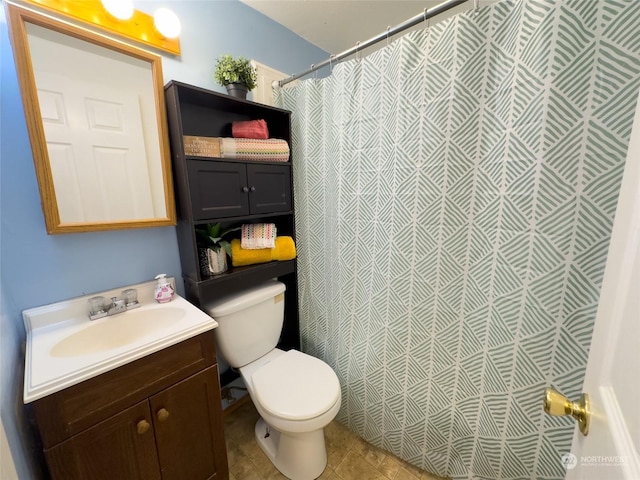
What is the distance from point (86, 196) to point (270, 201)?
74 centimetres

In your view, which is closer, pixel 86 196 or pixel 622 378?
pixel 622 378

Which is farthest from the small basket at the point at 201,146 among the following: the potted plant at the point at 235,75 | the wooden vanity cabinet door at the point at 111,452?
the wooden vanity cabinet door at the point at 111,452

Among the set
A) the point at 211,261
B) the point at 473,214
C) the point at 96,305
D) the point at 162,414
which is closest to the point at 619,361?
the point at 473,214

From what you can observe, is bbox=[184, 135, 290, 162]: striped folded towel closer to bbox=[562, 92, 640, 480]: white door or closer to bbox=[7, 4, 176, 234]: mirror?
bbox=[7, 4, 176, 234]: mirror

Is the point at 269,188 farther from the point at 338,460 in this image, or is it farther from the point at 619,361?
the point at 338,460

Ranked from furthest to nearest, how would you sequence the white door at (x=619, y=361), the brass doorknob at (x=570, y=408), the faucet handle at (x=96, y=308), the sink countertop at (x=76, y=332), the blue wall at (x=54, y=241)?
the faucet handle at (x=96, y=308) < the blue wall at (x=54, y=241) < the sink countertop at (x=76, y=332) < the brass doorknob at (x=570, y=408) < the white door at (x=619, y=361)

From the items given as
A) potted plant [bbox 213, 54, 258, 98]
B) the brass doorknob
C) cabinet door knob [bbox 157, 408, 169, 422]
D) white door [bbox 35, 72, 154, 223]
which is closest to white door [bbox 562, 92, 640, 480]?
the brass doorknob

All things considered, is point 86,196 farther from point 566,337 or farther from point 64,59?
point 566,337

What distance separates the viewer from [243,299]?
1.27 meters

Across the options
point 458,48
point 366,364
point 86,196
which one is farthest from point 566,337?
point 86,196

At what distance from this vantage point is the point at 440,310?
1046 millimetres

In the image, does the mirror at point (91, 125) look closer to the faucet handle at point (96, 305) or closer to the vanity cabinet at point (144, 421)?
the faucet handle at point (96, 305)

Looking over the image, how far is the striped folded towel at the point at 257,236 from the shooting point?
4.30 feet

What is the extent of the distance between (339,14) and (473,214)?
134 cm
